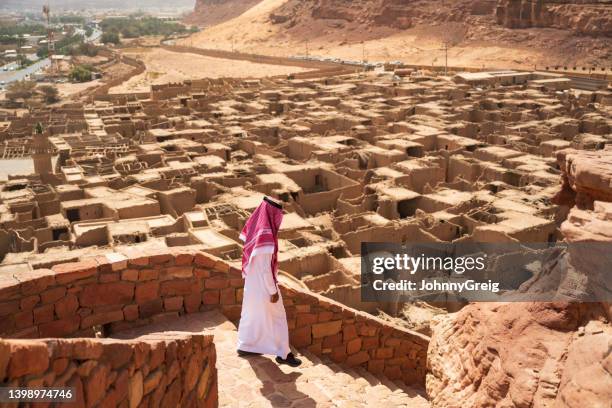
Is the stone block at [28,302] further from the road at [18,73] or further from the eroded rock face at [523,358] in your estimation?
the road at [18,73]

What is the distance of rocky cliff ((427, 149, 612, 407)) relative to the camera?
4.33 m

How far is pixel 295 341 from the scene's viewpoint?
7.33 metres

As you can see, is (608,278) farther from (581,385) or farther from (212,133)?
(212,133)

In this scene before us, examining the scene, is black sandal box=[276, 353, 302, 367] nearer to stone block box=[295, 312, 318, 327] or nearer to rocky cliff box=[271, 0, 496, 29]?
stone block box=[295, 312, 318, 327]

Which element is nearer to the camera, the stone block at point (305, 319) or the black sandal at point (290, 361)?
the black sandal at point (290, 361)

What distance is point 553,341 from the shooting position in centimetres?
485

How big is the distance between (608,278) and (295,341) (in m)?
3.66

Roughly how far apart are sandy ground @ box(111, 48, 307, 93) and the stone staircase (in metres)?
39.1

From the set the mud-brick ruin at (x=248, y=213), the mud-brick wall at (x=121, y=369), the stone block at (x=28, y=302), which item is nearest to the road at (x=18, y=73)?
the mud-brick ruin at (x=248, y=213)

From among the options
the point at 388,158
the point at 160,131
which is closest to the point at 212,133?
the point at 160,131

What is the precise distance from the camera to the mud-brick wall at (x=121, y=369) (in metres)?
3.22

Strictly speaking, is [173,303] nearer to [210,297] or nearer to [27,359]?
[210,297]

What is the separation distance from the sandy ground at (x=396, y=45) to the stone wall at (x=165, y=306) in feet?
171

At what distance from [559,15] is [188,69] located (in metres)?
36.4
